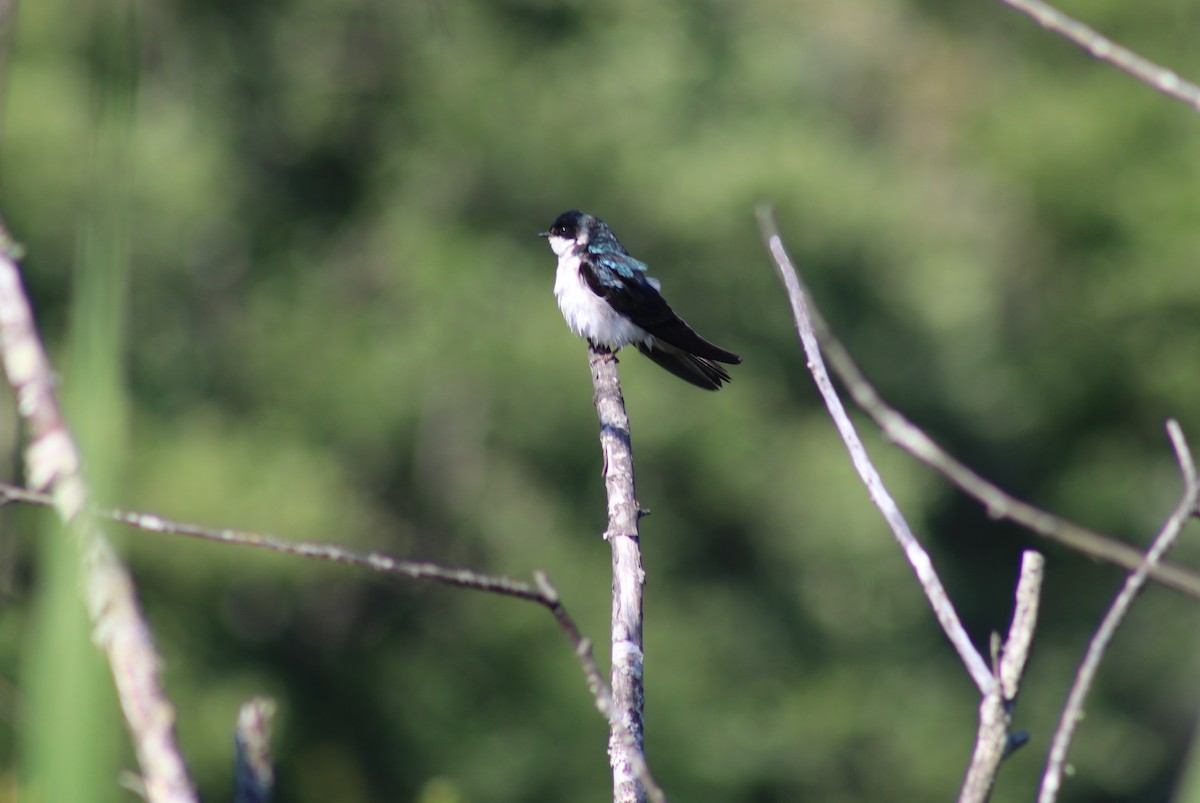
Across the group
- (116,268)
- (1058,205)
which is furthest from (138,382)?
(116,268)

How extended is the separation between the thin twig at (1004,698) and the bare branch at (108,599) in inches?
35.6

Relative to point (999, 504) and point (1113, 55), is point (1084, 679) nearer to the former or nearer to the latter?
point (999, 504)

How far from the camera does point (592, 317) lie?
20.8 feet

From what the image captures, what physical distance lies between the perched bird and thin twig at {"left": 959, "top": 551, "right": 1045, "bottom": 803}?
421 centimetres

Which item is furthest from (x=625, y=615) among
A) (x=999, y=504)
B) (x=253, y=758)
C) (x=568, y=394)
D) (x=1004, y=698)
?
(x=568, y=394)

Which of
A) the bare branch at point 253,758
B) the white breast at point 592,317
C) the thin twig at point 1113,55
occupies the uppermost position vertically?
the white breast at point 592,317

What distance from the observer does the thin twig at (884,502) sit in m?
1.73

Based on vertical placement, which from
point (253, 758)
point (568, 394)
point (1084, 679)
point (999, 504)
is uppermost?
point (568, 394)

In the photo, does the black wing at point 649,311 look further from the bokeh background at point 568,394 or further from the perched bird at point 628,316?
the bokeh background at point 568,394

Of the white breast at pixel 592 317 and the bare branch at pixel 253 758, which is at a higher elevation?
the white breast at pixel 592 317

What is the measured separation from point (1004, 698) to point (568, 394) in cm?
1984

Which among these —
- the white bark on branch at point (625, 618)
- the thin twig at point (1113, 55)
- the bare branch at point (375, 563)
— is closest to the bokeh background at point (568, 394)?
the white bark on branch at point (625, 618)

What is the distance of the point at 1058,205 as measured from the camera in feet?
96.9

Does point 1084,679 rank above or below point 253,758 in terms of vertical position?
below
